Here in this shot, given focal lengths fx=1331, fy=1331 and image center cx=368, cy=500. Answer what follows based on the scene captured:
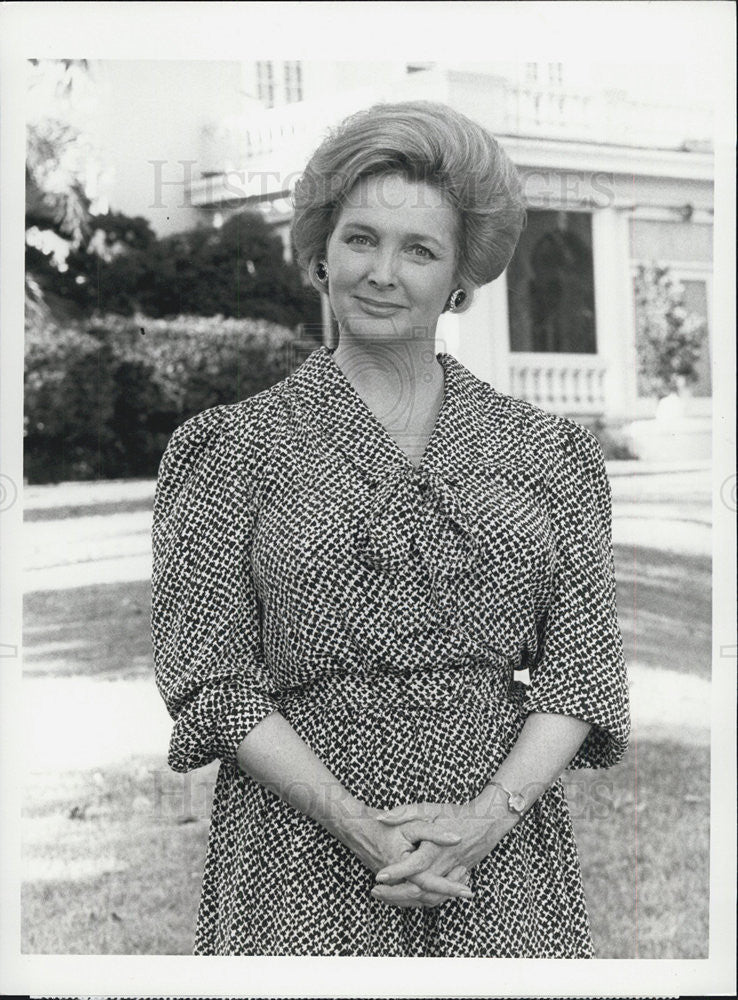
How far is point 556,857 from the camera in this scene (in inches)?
84.6

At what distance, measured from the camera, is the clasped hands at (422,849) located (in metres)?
1.97

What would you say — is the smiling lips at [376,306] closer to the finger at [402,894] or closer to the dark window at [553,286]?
the finger at [402,894]

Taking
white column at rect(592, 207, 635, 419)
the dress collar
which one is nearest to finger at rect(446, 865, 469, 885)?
the dress collar

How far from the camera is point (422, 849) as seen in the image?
6.46ft

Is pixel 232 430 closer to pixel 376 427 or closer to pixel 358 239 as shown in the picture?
pixel 376 427

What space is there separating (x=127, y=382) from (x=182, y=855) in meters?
1.15

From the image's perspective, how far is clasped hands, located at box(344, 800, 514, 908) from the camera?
6.46 feet

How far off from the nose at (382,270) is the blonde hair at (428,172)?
0.11 meters

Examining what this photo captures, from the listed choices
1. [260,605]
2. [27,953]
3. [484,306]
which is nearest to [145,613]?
[27,953]

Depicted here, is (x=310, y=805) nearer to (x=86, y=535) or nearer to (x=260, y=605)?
(x=260, y=605)

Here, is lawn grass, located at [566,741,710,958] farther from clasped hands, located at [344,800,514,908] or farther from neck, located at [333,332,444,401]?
neck, located at [333,332,444,401]

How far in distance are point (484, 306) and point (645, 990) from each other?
156cm

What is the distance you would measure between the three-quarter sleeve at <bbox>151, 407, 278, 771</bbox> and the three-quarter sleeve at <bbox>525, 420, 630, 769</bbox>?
0.45m

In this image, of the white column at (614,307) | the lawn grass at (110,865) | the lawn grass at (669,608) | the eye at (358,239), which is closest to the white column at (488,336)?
the white column at (614,307)
